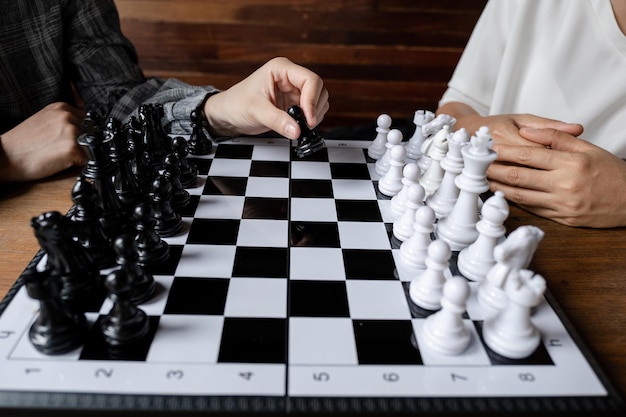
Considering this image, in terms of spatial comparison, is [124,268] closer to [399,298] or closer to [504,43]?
[399,298]

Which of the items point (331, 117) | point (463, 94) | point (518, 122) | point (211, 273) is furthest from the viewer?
point (331, 117)

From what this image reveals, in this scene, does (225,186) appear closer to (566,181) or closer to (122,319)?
(122,319)

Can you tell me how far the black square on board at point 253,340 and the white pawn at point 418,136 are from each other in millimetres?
786

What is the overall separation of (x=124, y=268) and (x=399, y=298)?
0.48 meters

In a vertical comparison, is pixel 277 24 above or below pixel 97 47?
below

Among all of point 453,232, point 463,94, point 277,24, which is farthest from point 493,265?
point 277,24

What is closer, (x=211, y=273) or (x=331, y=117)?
(x=211, y=273)

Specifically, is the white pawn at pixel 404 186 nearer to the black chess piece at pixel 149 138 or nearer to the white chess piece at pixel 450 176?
the white chess piece at pixel 450 176

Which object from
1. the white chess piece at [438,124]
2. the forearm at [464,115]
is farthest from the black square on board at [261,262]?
the forearm at [464,115]

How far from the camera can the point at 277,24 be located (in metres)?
3.04

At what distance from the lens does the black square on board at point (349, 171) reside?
1.32m

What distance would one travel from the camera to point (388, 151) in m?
1.33

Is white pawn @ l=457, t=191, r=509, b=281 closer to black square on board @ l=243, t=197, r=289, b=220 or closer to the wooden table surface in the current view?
the wooden table surface

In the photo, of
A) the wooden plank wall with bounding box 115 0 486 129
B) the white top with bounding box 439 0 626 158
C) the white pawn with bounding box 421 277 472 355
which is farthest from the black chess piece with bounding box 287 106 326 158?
the wooden plank wall with bounding box 115 0 486 129
